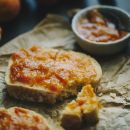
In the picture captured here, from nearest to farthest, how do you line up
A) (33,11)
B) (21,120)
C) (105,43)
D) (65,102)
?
(21,120) → (65,102) → (105,43) → (33,11)

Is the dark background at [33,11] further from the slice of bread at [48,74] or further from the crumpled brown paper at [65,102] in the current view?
the slice of bread at [48,74]

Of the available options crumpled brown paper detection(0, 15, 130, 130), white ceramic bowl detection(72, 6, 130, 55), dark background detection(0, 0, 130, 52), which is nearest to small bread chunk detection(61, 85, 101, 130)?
crumpled brown paper detection(0, 15, 130, 130)

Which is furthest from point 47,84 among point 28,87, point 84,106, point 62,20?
point 62,20

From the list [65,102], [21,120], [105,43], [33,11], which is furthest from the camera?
[33,11]

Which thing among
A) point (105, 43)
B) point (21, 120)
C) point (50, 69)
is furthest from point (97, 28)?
point (21, 120)

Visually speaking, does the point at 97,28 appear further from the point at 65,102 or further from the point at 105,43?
the point at 65,102
